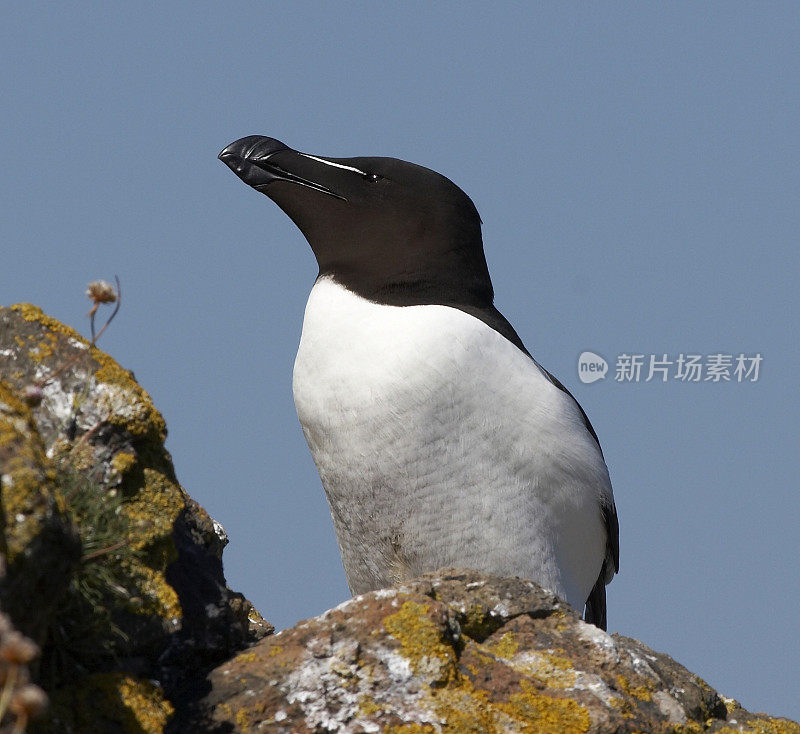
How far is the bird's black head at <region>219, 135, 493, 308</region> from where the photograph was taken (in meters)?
6.59

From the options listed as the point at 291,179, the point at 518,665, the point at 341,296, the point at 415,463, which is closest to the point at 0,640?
the point at 518,665

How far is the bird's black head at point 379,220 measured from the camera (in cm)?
659

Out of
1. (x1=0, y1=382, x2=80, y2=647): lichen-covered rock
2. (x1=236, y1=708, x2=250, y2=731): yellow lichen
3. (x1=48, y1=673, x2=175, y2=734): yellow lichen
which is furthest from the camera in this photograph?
(x1=236, y1=708, x2=250, y2=731): yellow lichen

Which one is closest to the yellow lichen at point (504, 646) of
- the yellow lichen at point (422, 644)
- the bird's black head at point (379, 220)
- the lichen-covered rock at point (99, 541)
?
the yellow lichen at point (422, 644)

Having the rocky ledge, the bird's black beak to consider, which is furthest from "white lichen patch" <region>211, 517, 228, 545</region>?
the bird's black beak

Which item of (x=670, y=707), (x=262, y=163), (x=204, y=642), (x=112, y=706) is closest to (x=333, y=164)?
(x=262, y=163)

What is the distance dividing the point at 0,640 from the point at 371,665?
1.93 m

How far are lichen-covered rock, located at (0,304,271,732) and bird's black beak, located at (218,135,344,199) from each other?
10.2ft

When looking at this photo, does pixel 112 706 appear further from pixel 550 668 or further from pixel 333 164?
pixel 333 164

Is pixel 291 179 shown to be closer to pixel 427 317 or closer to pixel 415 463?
pixel 427 317

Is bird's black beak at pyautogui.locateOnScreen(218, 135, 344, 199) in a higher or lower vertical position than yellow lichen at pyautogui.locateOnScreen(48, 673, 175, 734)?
higher

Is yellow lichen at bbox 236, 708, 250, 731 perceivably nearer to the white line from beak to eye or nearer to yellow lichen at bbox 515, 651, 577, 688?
yellow lichen at bbox 515, 651, 577, 688

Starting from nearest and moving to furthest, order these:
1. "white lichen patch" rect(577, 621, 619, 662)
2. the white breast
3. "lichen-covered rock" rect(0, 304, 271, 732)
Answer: "lichen-covered rock" rect(0, 304, 271, 732), "white lichen patch" rect(577, 621, 619, 662), the white breast

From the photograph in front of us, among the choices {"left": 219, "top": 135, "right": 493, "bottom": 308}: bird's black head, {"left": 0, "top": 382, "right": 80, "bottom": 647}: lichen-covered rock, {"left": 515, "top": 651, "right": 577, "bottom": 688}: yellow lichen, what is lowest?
{"left": 0, "top": 382, "right": 80, "bottom": 647}: lichen-covered rock
